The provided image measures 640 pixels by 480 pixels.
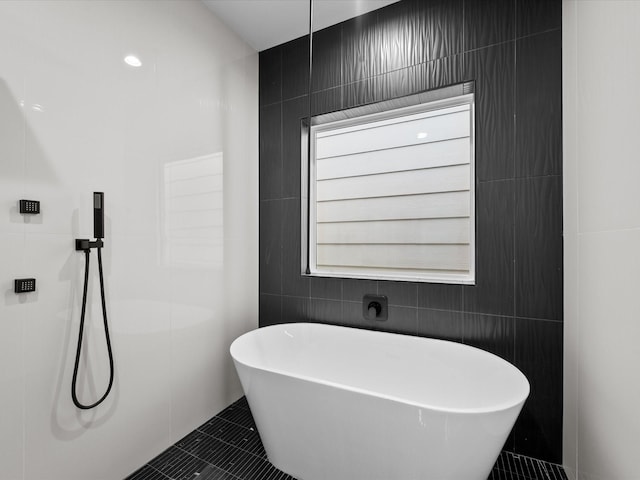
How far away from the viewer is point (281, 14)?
87.5 inches

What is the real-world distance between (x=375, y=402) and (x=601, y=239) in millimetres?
1057

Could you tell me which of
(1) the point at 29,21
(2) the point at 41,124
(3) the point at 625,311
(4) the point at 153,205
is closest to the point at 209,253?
(4) the point at 153,205

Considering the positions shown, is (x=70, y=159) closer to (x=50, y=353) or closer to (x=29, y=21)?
(x=29, y=21)

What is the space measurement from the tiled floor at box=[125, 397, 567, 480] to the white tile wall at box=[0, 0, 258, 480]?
9 centimetres

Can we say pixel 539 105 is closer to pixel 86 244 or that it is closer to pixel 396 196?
pixel 396 196

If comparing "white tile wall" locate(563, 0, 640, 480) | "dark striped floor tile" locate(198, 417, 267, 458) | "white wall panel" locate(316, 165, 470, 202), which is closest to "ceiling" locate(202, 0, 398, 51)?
"white wall panel" locate(316, 165, 470, 202)

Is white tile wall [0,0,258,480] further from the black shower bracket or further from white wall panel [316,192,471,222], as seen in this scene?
white wall panel [316,192,471,222]

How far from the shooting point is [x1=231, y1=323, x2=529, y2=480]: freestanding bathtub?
121 cm

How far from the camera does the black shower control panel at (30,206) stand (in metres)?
1.26

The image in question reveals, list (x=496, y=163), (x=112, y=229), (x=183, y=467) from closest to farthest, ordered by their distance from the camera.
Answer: (x=112, y=229)
(x=183, y=467)
(x=496, y=163)

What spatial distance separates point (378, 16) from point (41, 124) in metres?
1.98

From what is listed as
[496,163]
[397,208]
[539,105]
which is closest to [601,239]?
[496,163]

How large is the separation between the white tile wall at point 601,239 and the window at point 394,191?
1.77 ft

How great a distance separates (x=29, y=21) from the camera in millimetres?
1303
